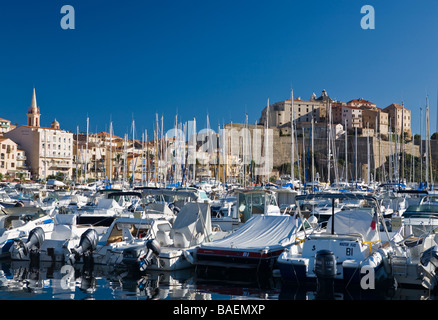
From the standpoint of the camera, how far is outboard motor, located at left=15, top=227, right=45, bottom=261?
14.3 meters

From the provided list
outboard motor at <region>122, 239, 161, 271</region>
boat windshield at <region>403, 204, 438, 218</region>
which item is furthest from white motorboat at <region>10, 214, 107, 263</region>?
boat windshield at <region>403, 204, 438, 218</region>

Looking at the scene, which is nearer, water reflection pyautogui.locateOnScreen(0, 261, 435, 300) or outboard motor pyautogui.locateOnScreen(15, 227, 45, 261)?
water reflection pyautogui.locateOnScreen(0, 261, 435, 300)

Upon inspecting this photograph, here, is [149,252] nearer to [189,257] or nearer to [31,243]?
[189,257]

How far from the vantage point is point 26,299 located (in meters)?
10.2

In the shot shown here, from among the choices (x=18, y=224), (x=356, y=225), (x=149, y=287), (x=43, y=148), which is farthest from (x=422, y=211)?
(x=43, y=148)

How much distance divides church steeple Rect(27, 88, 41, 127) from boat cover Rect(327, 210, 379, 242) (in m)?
83.6

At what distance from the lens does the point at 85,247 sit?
45.3 ft

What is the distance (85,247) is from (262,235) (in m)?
4.80

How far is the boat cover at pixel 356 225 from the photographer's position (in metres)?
13.1

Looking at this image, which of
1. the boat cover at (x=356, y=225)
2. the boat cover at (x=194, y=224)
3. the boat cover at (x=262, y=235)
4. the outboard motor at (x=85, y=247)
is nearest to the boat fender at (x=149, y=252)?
the boat cover at (x=262, y=235)

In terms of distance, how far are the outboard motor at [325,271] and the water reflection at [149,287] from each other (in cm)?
16

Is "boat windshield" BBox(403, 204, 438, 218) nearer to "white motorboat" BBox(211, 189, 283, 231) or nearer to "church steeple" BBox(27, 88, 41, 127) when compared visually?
"white motorboat" BBox(211, 189, 283, 231)

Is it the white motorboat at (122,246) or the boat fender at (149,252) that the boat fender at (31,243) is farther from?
the boat fender at (149,252)
